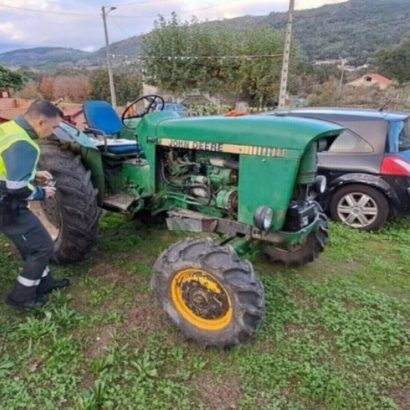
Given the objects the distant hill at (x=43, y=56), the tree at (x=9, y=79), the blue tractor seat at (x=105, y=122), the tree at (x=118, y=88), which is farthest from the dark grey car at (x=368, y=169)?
the distant hill at (x=43, y=56)

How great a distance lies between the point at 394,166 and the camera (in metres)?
4.67

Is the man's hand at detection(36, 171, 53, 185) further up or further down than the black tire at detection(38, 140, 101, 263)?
further up

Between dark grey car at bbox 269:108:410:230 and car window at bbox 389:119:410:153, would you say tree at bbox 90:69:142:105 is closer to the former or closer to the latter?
dark grey car at bbox 269:108:410:230

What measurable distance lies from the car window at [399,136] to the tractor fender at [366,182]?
398mm

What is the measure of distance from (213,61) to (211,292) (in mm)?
22634

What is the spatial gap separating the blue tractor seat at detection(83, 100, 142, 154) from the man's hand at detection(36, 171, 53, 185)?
1039 mm

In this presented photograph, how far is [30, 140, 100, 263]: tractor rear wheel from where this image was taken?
10.8 ft

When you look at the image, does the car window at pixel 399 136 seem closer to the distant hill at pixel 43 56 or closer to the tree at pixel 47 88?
the tree at pixel 47 88

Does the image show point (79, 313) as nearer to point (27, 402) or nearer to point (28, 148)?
point (27, 402)

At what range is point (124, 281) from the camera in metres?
3.51

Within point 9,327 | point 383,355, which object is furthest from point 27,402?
point 383,355

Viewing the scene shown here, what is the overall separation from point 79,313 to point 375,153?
383cm

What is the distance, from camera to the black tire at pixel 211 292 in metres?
2.52

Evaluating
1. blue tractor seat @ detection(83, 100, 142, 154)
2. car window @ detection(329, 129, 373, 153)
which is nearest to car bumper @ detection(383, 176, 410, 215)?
car window @ detection(329, 129, 373, 153)
